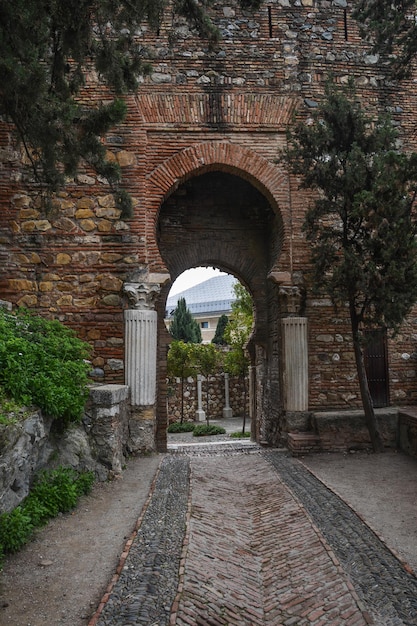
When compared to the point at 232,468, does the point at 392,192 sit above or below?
above

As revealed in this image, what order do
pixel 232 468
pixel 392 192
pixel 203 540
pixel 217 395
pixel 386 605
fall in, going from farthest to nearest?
pixel 217 395, pixel 232 468, pixel 392 192, pixel 203 540, pixel 386 605

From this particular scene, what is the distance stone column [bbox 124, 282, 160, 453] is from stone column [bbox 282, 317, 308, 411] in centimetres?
220

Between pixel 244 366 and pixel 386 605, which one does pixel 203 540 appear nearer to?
pixel 386 605

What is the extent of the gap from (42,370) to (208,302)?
43.3 meters

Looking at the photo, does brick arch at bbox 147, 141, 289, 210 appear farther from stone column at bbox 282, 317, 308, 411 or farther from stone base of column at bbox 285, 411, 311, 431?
stone base of column at bbox 285, 411, 311, 431

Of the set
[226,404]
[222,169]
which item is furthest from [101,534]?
[226,404]

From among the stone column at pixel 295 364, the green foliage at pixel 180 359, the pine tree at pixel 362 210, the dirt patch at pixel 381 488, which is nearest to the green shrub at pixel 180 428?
the green foliage at pixel 180 359

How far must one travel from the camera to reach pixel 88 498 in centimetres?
541

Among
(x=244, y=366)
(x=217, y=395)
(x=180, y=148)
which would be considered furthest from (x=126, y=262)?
(x=217, y=395)

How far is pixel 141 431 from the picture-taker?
25.7ft

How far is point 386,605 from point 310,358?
17.7 feet

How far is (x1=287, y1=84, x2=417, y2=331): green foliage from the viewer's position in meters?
6.92

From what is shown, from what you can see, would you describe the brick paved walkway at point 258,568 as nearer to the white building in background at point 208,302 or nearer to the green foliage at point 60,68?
the green foliage at point 60,68

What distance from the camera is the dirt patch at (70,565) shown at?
3.12 meters
